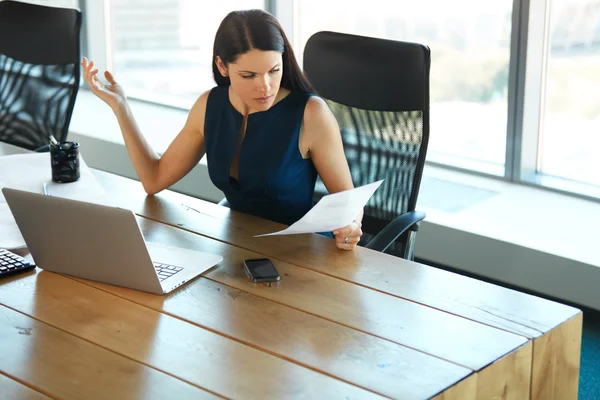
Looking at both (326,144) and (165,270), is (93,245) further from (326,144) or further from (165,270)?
(326,144)

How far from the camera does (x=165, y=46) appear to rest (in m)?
5.14

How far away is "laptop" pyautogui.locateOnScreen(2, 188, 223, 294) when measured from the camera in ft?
5.36

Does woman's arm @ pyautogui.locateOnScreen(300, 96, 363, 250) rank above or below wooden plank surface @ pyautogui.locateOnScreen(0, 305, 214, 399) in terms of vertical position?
above

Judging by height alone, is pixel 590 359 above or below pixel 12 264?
below

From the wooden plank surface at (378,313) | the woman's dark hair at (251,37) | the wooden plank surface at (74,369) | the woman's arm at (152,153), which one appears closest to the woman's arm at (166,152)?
the woman's arm at (152,153)

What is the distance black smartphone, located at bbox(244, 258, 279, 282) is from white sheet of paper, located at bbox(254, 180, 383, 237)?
6 cm

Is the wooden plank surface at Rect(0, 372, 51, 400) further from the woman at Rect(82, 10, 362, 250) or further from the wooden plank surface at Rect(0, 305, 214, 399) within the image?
the woman at Rect(82, 10, 362, 250)

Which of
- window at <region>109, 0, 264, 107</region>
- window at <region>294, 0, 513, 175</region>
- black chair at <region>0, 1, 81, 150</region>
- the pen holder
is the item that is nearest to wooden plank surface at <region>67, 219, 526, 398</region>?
the pen holder

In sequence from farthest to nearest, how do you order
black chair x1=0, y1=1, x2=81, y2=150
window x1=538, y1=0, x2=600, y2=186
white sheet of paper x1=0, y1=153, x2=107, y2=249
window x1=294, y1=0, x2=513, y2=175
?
window x1=294, y1=0, x2=513, y2=175 < window x1=538, y1=0, x2=600, y2=186 < black chair x1=0, y1=1, x2=81, y2=150 < white sheet of paper x1=0, y1=153, x2=107, y2=249

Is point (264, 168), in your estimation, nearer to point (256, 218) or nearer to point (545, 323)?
point (256, 218)

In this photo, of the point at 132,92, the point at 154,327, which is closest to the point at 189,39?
the point at 132,92

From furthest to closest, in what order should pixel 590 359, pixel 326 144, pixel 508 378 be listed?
pixel 590 359
pixel 326 144
pixel 508 378

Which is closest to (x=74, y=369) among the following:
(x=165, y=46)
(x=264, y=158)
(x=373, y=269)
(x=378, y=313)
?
(x=378, y=313)

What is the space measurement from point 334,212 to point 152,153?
774mm
